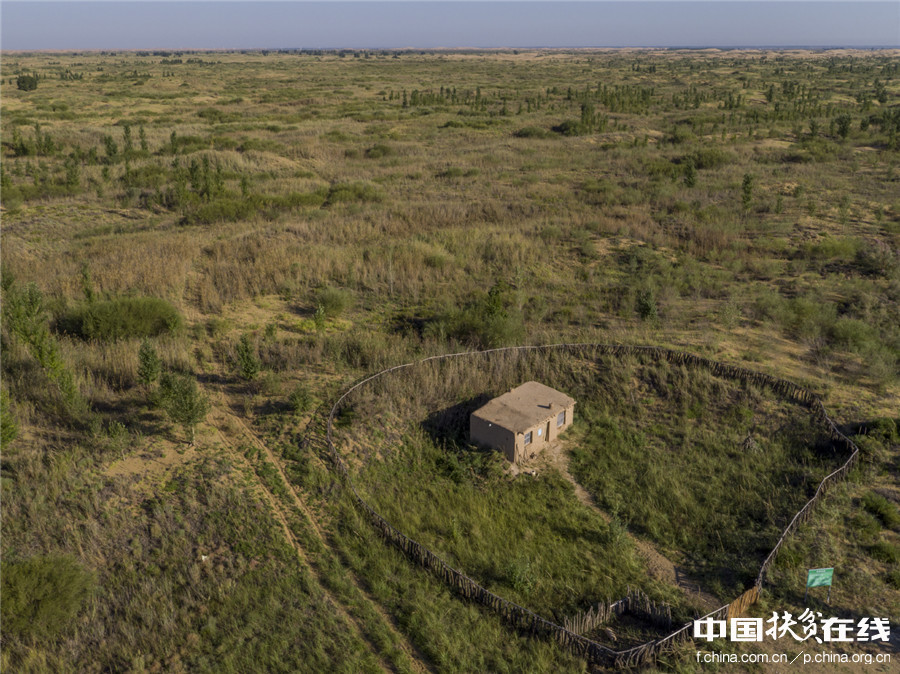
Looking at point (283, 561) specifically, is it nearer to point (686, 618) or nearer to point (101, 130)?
point (686, 618)

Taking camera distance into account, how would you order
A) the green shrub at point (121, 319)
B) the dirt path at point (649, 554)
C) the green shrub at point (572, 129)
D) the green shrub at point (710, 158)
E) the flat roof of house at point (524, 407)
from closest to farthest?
the dirt path at point (649, 554) → the flat roof of house at point (524, 407) → the green shrub at point (121, 319) → the green shrub at point (710, 158) → the green shrub at point (572, 129)

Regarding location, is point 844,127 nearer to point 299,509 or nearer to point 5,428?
point 299,509

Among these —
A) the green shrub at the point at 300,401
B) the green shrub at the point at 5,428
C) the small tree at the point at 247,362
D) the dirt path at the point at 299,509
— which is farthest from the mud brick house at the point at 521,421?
the green shrub at the point at 5,428

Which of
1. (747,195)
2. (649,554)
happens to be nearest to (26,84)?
(747,195)

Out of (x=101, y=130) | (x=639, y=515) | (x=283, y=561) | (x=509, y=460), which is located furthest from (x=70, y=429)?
(x=101, y=130)

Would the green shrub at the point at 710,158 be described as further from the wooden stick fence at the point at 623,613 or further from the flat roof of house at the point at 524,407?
the wooden stick fence at the point at 623,613

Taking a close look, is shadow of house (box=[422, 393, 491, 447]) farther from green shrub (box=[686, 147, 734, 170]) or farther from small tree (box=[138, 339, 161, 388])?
green shrub (box=[686, 147, 734, 170])

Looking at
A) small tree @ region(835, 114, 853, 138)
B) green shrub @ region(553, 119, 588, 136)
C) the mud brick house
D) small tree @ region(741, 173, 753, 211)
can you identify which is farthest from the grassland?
green shrub @ region(553, 119, 588, 136)
